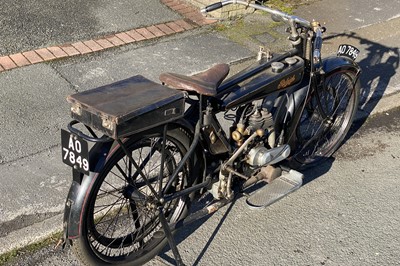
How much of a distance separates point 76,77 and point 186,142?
238 centimetres

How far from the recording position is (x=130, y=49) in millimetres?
5973

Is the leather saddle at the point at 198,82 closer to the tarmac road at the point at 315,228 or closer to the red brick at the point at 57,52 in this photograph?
the tarmac road at the point at 315,228

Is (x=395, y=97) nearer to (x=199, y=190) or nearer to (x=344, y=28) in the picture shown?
(x=344, y=28)

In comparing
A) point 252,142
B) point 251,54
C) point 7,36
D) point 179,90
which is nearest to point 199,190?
point 252,142

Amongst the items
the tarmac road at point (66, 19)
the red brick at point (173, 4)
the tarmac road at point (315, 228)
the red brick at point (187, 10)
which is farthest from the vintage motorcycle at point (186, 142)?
the red brick at point (173, 4)

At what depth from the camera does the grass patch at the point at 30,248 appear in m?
3.48

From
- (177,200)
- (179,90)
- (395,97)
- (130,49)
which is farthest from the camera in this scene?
(130,49)

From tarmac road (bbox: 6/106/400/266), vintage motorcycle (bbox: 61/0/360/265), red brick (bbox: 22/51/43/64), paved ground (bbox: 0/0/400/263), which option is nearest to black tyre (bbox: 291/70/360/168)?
vintage motorcycle (bbox: 61/0/360/265)

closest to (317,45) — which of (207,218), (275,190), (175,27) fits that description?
(275,190)

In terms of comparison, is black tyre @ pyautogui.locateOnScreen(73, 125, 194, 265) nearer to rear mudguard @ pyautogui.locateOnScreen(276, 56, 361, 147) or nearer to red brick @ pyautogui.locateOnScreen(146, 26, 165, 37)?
rear mudguard @ pyautogui.locateOnScreen(276, 56, 361, 147)

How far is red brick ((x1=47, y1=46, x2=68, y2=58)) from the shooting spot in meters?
5.72

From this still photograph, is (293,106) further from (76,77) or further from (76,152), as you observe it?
(76,77)

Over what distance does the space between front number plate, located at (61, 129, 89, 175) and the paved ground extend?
90 centimetres

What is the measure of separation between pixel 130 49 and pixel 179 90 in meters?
2.91
